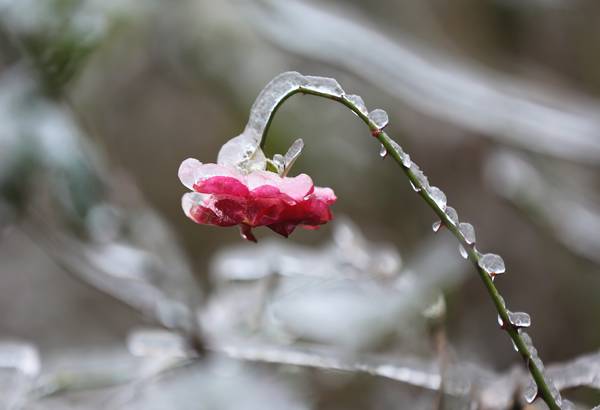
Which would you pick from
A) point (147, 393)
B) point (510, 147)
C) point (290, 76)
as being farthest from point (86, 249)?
point (510, 147)

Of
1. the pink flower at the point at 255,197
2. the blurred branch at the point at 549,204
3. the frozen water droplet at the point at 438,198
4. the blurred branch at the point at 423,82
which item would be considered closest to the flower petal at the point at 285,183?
the pink flower at the point at 255,197

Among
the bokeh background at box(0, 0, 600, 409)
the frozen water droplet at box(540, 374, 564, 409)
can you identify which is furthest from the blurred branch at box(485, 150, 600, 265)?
the frozen water droplet at box(540, 374, 564, 409)

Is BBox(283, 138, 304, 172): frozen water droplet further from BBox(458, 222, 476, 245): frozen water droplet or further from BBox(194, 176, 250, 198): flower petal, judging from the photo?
BBox(458, 222, 476, 245): frozen water droplet

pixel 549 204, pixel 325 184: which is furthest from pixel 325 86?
pixel 325 184

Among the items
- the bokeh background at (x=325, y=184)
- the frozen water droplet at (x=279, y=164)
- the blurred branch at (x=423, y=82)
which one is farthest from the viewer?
the blurred branch at (x=423, y=82)

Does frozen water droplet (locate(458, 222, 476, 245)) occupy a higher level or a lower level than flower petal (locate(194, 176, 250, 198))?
higher

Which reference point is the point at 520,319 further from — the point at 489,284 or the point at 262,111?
the point at 262,111

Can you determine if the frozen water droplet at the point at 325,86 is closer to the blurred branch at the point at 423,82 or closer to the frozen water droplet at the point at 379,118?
the frozen water droplet at the point at 379,118

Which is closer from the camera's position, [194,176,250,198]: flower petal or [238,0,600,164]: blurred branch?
[194,176,250,198]: flower petal
